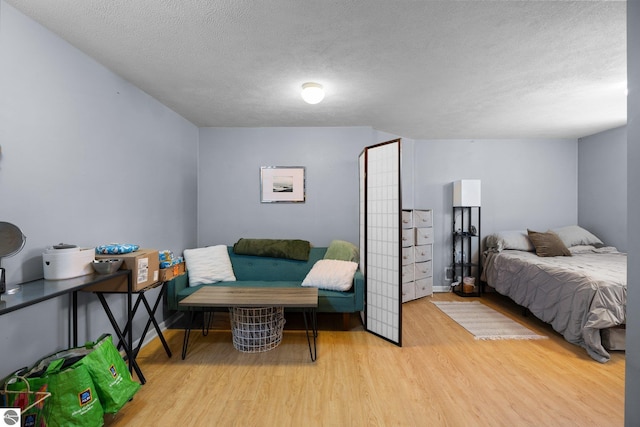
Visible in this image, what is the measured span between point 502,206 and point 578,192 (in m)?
1.29

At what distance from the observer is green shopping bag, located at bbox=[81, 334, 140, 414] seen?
63.3 inches

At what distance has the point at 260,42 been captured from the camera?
75.6 inches

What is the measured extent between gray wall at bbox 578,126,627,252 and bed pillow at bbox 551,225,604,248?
204mm

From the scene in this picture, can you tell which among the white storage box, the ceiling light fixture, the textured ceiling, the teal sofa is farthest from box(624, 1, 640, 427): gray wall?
the white storage box

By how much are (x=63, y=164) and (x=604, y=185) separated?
6.53 m

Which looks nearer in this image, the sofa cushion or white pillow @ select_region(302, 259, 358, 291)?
white pillow @ select_region(302, 259, 358, 291)

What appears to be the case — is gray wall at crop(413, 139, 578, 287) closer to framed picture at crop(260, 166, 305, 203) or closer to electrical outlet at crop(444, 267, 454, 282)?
electrical outlet at crop(444, 267, 454, 282)

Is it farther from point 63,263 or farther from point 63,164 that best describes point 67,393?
point 63,164

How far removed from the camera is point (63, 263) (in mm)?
1724

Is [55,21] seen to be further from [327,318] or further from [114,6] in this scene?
[327,318]

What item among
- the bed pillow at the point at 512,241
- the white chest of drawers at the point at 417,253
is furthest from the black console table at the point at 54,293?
the bed pillow at the point at 512,241

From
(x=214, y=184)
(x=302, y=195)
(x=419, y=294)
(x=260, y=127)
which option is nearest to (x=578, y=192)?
(x=419, y=294)

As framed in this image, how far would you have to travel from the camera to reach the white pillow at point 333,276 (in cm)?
305

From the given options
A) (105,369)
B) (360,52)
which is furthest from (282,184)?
(105,369)
